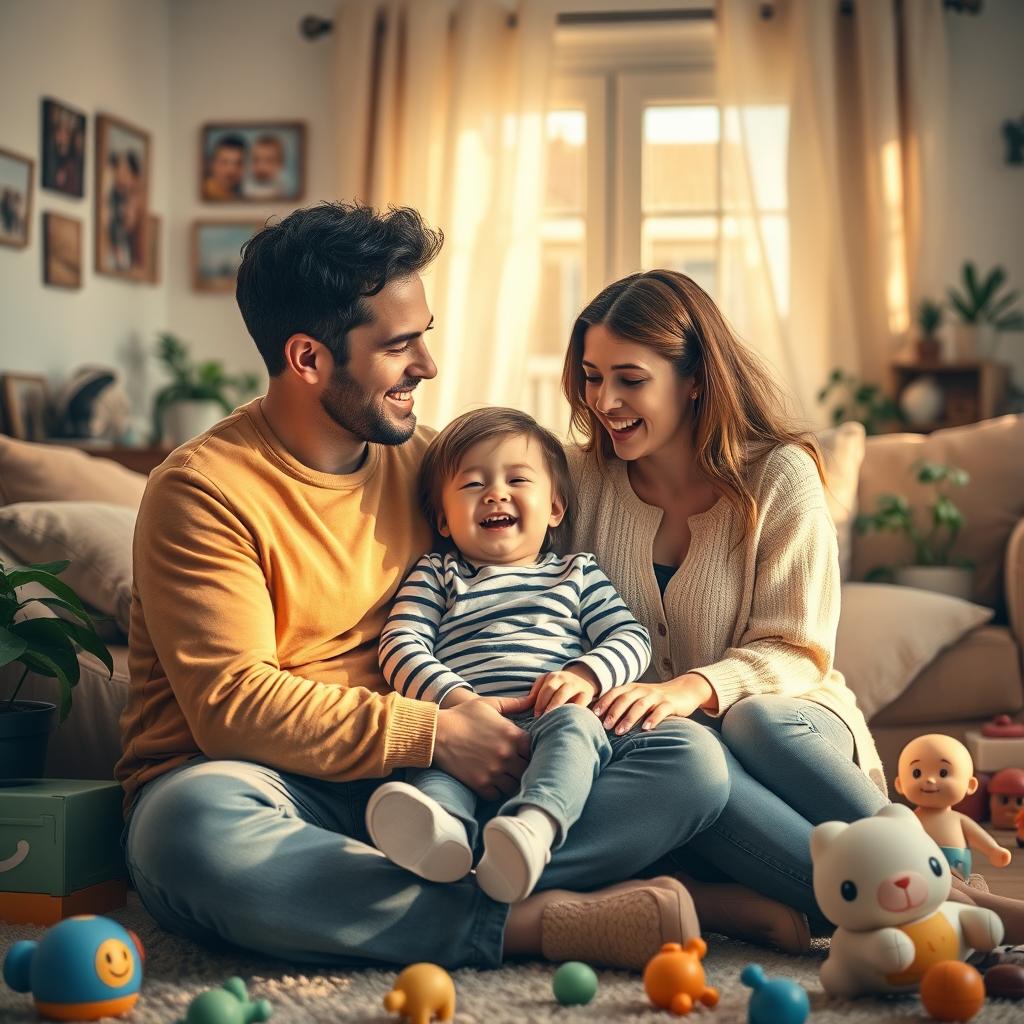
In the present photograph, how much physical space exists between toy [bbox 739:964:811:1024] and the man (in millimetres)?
183

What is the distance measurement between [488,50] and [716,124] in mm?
912

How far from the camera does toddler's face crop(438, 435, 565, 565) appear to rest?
1977mm

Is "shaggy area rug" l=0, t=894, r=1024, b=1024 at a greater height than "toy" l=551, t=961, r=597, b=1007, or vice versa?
"toy" l=551, t=961, r=597, b=1007

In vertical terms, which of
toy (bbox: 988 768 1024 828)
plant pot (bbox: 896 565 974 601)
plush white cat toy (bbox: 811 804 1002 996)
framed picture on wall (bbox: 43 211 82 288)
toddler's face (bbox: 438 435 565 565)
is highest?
framed picture on wall (bbox: 43 211 82 288)

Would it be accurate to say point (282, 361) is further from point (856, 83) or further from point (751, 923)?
point (856, 83)

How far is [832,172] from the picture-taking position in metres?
4.88

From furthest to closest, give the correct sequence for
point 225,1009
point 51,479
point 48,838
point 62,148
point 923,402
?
point 923,402
point 62,148
point 51,479
point 48,838
point 225,1009

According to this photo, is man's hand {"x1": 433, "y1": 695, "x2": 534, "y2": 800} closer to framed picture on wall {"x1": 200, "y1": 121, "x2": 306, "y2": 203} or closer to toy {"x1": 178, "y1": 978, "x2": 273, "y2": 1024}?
toy {"x1": 178, "y1": 978, "x2": 273, "y2": 1024}

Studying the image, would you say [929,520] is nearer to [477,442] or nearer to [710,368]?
[710,368]

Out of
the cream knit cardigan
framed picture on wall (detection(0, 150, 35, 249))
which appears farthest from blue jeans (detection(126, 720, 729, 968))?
framed picture on wall (detection(0, 150, 35, 249))

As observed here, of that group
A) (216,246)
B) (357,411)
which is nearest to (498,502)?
(357,411)

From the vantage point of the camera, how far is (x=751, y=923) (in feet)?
5.77

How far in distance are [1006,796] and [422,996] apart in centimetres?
165

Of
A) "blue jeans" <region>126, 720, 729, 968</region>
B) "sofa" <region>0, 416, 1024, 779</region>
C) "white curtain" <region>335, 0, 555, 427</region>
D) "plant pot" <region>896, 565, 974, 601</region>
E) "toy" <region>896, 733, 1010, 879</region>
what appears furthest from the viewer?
"white curtain" <region>335, 0, 555, 427</region>
